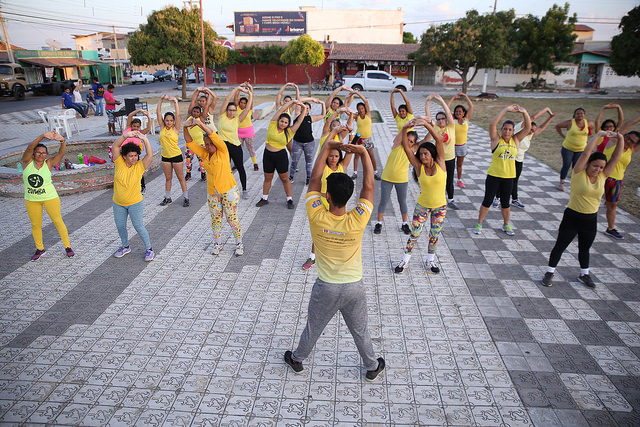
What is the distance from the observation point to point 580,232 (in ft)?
16.2

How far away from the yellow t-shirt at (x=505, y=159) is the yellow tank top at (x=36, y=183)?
6345mm

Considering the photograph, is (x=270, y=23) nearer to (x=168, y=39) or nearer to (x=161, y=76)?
(x=161, y=76)

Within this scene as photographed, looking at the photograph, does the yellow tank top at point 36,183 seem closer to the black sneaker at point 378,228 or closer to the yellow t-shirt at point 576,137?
the black sneaker at point 378,228

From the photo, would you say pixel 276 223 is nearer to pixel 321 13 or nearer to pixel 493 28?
pixel 493 28

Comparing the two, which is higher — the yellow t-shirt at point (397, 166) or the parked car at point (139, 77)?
the parked car at point (139, 77)

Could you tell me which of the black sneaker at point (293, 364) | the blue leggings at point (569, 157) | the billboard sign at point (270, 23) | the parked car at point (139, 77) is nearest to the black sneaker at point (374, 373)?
the black sneaker at point (293, 364)

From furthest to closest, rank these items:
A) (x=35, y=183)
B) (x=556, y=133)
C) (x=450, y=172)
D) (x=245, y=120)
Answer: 1. (x=556, y=133)
2. (x=245, y=120)
3. (x=450, y=172)
4. (x=35, y=183)

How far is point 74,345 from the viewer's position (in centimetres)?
407

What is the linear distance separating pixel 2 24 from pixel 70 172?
36.7 m

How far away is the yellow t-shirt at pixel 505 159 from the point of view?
6062 millimetres

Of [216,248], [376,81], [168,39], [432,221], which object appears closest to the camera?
[432,221]

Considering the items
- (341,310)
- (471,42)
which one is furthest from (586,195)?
(471,42)

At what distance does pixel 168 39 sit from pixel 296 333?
24.1 meters

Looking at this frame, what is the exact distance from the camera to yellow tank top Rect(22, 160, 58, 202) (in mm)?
5305
